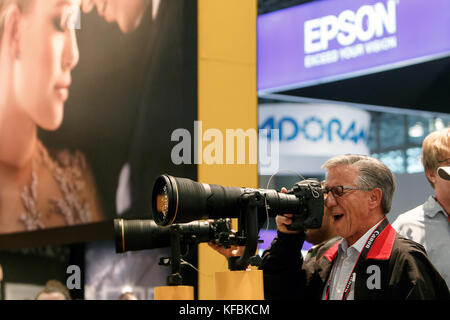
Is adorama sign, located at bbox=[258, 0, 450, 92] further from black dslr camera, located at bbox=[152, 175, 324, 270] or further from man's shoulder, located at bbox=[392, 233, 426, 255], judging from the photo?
black dslr camera, located at bbox=[152, 175, 324, 270]

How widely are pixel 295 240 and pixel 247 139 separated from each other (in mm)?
1437

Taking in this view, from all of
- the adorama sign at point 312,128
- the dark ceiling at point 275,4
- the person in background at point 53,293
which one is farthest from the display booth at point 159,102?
the dark ceiling at point 275,4

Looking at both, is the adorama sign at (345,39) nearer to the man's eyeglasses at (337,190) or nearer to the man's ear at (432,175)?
the man's ear at (432,175)

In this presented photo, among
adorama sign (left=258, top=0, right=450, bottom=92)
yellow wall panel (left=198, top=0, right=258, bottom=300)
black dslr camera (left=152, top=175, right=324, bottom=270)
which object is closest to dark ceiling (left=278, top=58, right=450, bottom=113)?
adorama sign (left=258, top=0, right=450, bottom=92)

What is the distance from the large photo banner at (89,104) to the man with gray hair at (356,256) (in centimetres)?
130

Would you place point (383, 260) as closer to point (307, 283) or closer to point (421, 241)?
point (307, 283)

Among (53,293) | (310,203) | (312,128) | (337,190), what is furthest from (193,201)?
(312,128)

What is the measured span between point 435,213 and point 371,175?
0.44 metres

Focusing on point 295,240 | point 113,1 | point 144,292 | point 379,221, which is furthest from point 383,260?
point 113,1

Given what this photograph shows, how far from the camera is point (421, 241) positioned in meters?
2.39

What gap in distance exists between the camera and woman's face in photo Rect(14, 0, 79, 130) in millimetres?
4699

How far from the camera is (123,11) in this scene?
14.0 ft

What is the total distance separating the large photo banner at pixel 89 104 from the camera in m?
3.77

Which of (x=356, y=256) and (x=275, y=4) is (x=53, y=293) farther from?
(x=275, y=4)
